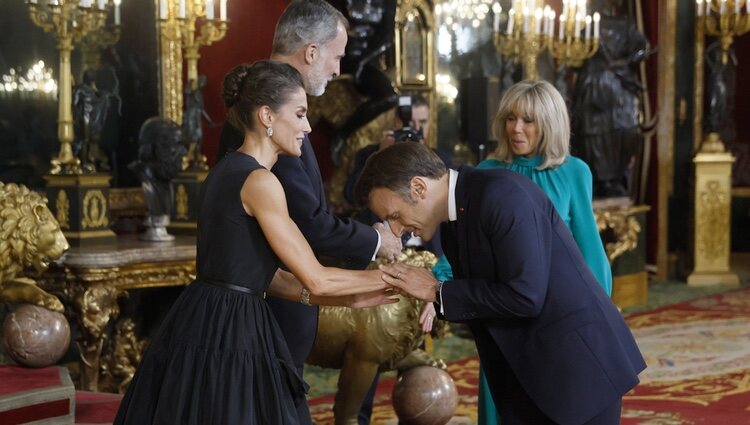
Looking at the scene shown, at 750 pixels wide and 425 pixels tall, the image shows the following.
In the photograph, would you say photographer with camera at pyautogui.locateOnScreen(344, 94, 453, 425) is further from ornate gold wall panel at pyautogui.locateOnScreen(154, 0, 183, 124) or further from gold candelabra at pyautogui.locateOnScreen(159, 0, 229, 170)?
Result: ornate gold wall panel at pyautogui.locateOnScreen(154, 0, 183, 124)

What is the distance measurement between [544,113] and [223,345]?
1561 mm

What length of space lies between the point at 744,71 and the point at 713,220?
6.85 feet

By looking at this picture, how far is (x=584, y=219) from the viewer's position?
397cm

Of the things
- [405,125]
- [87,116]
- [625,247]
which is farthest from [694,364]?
[87,116]

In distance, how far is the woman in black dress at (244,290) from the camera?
9.61ft

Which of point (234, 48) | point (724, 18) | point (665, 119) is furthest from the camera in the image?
point (665, 119)

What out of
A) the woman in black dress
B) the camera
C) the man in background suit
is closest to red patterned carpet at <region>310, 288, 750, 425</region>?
the camera

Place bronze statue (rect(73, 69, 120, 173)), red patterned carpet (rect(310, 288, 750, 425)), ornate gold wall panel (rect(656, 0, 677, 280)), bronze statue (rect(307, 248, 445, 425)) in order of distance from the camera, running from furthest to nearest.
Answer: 1. ornate gold wall panel (rect(656, 0, 677, 280))
2. bronze statue (rect(73, 69, 120, 173))
3. red patterned carpet (rect(310, 288, 750, 425))
4. bronze statue (rect(307, 248, 445, 425))

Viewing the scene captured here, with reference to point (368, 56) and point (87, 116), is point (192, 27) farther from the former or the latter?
point (368, 56)

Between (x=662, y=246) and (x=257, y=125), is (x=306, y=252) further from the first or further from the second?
(x=662, y=246)

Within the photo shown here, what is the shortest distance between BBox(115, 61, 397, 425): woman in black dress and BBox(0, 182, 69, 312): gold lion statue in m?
1.64

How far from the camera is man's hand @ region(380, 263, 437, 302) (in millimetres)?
2920

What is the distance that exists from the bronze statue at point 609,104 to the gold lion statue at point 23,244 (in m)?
6.59

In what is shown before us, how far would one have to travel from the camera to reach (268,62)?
3.12 metres
